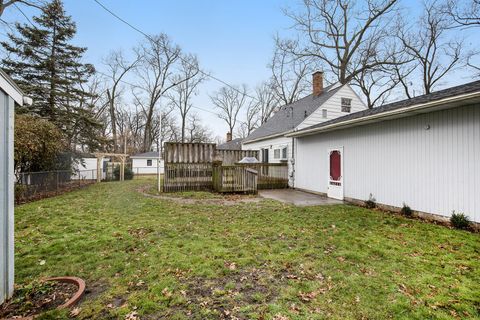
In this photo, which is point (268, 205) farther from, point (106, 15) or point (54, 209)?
point (106, 15)

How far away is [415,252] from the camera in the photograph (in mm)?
3965

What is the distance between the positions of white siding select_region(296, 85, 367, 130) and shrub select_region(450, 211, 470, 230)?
27.3ft

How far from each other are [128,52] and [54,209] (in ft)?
81.4

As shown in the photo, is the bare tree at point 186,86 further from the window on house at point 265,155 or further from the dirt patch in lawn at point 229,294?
the dirt patch in lawn at point 229,294

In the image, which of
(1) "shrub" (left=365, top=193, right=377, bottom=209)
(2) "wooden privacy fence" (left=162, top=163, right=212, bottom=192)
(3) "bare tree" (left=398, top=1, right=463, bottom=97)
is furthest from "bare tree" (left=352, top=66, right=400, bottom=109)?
(2) "wooden privacy fence" (left=162, top=163, right=212, bottom=192)

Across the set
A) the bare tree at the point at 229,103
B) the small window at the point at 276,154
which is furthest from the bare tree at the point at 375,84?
the bare tree at the point at 229,103

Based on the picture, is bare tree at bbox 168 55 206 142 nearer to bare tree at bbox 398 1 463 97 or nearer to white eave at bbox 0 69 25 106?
bare tree at bbox 398 1 463 97

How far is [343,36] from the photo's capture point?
19.4 meters

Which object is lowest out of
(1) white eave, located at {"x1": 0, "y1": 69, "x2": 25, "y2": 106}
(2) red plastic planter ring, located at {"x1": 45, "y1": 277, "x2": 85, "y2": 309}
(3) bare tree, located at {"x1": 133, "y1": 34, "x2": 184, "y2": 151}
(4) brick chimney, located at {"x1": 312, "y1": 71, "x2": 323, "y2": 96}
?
(2) red plastic planter ring, located at {"x1": 45, "y1": 277, "x2": 85, "y2": 309}

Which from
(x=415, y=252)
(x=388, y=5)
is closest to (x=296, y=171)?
(x=415, y=252)

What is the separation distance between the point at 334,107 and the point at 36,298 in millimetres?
14518

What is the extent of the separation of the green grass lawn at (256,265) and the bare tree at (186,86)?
2487 centimetres

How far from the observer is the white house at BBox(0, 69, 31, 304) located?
97.6 inches

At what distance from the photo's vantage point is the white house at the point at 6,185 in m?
2.48
